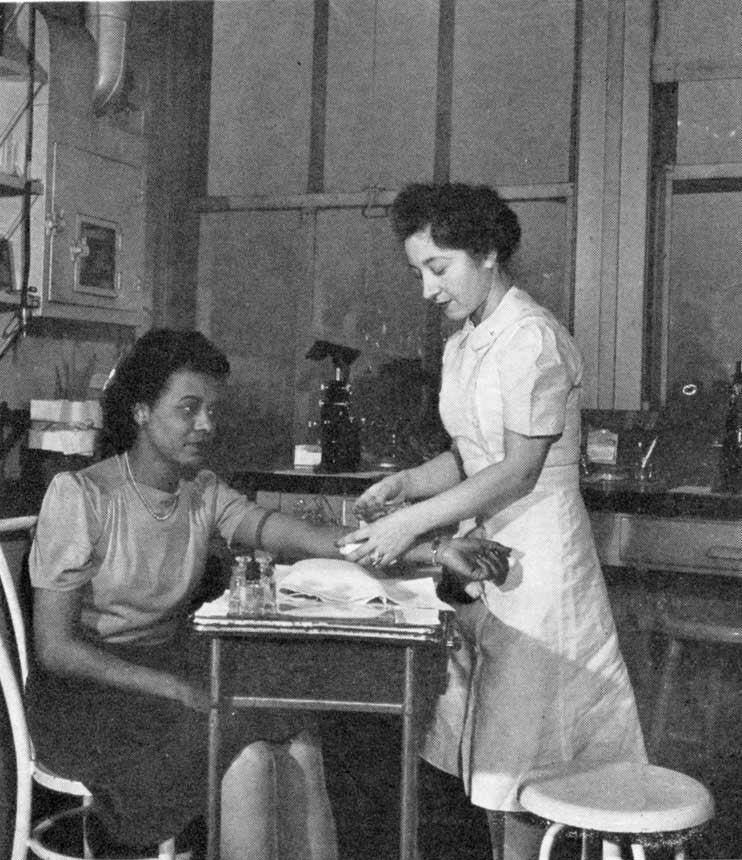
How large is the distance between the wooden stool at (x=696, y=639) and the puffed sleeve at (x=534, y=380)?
3.16 ft

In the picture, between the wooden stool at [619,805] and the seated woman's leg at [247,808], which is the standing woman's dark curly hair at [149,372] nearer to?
the seated woman's leg at [247,808]

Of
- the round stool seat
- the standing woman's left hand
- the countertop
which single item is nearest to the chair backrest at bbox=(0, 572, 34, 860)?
the standing woman's left hand

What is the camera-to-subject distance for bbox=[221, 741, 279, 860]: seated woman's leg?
1.85 metres

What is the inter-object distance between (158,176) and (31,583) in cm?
229

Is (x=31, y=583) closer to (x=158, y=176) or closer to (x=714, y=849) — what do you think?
(x=714, y=849)

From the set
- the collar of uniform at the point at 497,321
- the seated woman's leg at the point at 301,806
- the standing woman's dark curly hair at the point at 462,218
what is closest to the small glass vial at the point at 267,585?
the seated woman's leg at the point at 301,806

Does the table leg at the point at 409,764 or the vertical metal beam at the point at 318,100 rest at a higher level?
the vertical metal beam at the point at 318,100

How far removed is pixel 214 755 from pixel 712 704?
1.96 metres

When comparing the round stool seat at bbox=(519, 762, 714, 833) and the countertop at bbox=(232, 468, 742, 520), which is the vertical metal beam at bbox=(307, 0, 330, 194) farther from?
the round stool seat at bbox=(519, 762, 714, 833)

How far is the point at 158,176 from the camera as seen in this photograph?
4.09 m

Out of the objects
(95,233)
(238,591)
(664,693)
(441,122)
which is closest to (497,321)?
(238,591)

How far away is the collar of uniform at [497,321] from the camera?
2230 mm

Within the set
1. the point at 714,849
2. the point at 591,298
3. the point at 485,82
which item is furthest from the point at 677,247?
the point at 714,849

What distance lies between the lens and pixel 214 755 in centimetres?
166
